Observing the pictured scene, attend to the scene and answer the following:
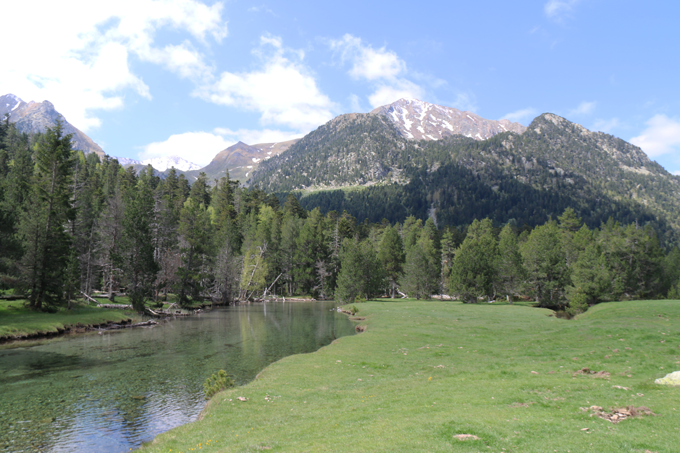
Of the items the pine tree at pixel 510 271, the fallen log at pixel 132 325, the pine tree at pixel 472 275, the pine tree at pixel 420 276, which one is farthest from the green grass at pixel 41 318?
the pine tree at pixel 510 271

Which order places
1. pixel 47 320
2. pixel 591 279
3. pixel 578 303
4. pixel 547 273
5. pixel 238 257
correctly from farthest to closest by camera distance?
pixel 238 257
pixel 547 273
pixel 591 279
pixel 578 303
pixel 47 320

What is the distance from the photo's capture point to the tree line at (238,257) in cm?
5269

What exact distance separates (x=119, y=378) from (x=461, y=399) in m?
26.4

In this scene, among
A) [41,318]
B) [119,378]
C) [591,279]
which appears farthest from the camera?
[591,279]

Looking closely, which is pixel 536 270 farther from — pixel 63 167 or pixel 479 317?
pixel 63 167

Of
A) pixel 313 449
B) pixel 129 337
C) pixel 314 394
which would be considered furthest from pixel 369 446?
pixel 129 337

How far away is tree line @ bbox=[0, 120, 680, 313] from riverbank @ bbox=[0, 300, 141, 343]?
2.73 meters

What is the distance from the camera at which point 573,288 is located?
71438 millimetres

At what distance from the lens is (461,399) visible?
685 inches

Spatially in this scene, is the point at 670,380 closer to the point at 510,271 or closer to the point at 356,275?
the point at 510,271

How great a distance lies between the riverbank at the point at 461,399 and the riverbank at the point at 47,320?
35226mm

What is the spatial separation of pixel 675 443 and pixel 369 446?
9197mm

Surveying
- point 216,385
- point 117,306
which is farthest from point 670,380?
point 117,306

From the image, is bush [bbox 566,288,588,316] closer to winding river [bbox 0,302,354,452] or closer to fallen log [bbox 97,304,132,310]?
winding river [bbox 0,302,354,452]
